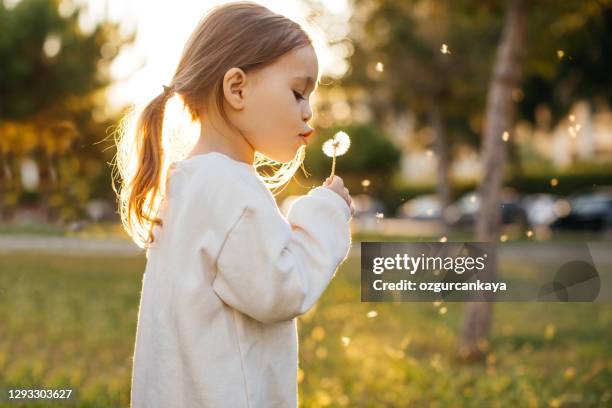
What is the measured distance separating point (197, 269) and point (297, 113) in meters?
0.39

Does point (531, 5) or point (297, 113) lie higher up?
point (531, 5)

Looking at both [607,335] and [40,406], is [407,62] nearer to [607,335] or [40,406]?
[607,335]

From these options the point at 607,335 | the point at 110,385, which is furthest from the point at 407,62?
the point at 110,385

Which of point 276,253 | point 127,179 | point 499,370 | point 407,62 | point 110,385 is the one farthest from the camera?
point 407,62

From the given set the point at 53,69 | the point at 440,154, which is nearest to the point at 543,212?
the point at 440,154

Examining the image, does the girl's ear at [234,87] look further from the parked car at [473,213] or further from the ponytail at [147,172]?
the parked car at [473,213]

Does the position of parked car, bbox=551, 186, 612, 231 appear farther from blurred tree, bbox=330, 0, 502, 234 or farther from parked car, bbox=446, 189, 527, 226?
blurred tree, bbox=330, 0, 502, 234

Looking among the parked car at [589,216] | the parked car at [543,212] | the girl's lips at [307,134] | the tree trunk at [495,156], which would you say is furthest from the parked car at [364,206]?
the parked car at [589,216]

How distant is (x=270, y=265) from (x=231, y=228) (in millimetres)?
107

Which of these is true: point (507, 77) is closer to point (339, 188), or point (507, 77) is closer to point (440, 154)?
point (339, 188)

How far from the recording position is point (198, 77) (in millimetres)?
1527

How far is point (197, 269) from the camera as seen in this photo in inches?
56.6

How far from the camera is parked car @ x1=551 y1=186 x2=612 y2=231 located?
1959 centimetres

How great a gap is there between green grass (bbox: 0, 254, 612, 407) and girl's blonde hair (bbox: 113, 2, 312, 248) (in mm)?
977
